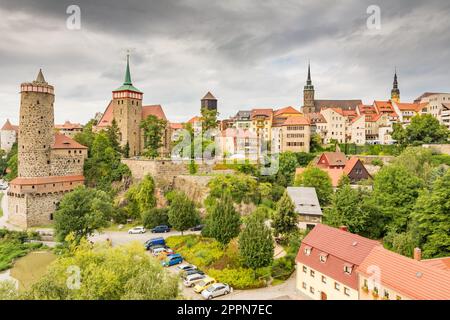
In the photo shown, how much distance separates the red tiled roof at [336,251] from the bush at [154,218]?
16.3 meters

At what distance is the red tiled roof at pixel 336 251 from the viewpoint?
16.0 m

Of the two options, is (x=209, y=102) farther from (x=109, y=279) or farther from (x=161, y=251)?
(x=109, y=279)

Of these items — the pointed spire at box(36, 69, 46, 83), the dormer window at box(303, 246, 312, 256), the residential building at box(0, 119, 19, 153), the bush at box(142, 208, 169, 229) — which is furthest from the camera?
the residential building at box(0, 119, 19, 153)

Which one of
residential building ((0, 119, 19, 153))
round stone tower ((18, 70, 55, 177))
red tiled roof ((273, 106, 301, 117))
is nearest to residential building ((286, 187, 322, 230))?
round stone tower ((18, 70, 55, 177))

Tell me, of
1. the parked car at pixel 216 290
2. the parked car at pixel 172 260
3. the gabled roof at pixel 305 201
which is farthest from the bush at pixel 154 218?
the parked car at pixel 216 290

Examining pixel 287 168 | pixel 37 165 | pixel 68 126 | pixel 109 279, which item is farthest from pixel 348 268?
pixel 68 126

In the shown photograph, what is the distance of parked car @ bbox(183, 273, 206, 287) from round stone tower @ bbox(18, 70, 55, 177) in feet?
82.8

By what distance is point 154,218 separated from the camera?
30938 mm

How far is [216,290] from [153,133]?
28.5m

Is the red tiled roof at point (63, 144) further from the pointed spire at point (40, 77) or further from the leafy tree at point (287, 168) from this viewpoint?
the leafy tree at point (287, 168)

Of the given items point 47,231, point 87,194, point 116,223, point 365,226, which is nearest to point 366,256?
point 365,226

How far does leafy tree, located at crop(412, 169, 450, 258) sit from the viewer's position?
18359 millimetres

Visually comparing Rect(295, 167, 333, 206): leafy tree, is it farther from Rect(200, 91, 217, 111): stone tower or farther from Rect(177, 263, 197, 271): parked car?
Rect(200, 91, 217, 111): stone tower
